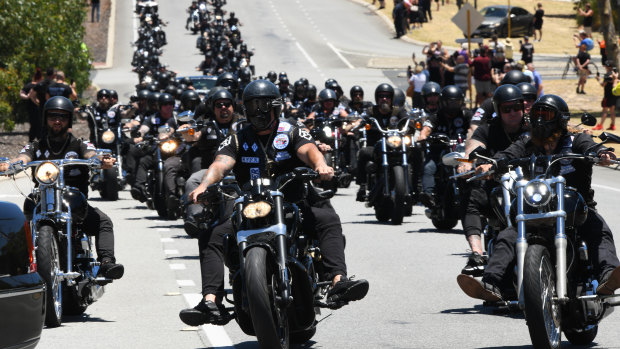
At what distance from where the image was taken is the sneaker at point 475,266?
33.4 ft

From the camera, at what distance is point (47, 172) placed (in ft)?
33.2

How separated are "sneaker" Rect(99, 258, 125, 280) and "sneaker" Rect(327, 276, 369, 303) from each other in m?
2.24

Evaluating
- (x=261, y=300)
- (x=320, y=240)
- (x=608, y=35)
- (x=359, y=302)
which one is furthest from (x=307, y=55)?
(x=261, y=300)

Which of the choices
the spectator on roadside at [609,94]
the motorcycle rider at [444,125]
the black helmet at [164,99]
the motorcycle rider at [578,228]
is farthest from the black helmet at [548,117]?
the spectator on roadside at [609,94]

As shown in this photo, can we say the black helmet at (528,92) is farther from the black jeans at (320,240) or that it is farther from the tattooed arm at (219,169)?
the tattooed arm at (219,169)

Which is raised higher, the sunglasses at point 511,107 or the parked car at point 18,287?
the sunglasses at point 511,107

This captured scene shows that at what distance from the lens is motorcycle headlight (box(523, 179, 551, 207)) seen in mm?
8094

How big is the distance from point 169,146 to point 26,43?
53.0 feet

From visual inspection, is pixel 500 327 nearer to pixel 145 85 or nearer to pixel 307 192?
pixel 307 192

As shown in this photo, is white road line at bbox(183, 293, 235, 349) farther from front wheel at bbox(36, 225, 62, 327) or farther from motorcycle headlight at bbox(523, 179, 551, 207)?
motorcycle headlight at bbox(523, 179, 551, 207)

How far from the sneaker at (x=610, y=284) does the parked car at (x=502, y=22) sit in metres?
52.0

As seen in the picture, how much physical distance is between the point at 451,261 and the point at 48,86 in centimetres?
1295

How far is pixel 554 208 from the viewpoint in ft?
27.0

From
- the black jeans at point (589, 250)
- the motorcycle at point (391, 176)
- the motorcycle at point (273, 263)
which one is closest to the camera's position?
the motorcycle at point (273, 263)
